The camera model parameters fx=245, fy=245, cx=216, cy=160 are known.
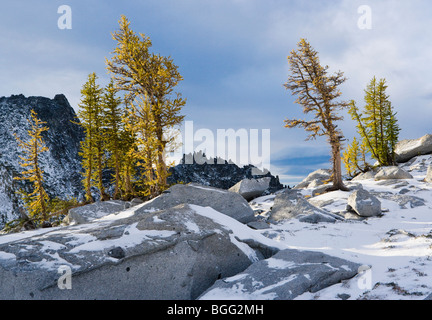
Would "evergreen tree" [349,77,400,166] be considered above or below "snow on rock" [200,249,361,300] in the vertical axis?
above

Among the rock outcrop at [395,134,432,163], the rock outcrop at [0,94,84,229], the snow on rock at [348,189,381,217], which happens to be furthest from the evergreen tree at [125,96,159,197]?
the rock outcrop at [0,94,84,229]

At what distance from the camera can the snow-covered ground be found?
415 cm

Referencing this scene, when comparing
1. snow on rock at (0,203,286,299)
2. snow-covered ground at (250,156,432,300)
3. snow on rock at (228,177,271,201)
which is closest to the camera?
snow-covered ground at (250,156,432,300)

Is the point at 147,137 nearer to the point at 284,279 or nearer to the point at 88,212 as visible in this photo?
the point at 88,212

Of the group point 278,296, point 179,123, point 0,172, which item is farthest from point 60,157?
point 278,296

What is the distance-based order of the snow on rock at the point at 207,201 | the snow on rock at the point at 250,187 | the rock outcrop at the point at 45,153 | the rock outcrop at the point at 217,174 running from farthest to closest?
1. the rock outcrop at the point at 217,174
2. the rock outcrop at the point at 45,153
3. the snow on rock at the point at 250,187
4. the snow on rock at the point at 207,201

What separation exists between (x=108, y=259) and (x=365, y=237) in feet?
27.9

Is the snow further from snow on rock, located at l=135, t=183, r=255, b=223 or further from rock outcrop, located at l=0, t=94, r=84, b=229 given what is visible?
rock outcrop, located at l=0, t=94, r=84, b=229

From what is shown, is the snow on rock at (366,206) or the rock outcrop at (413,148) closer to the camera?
the snow on rock at (366,206)

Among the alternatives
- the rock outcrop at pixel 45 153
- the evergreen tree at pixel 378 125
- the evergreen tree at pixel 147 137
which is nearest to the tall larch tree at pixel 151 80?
the evergreen tree at pixel 147 137

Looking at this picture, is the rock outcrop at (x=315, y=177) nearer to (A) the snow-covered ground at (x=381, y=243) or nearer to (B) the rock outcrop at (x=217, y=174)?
(A) the snow-covered ground at (x=381, y=243)

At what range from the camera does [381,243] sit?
7648 mm

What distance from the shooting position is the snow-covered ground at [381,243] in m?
4.15

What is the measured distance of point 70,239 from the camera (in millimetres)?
5285
